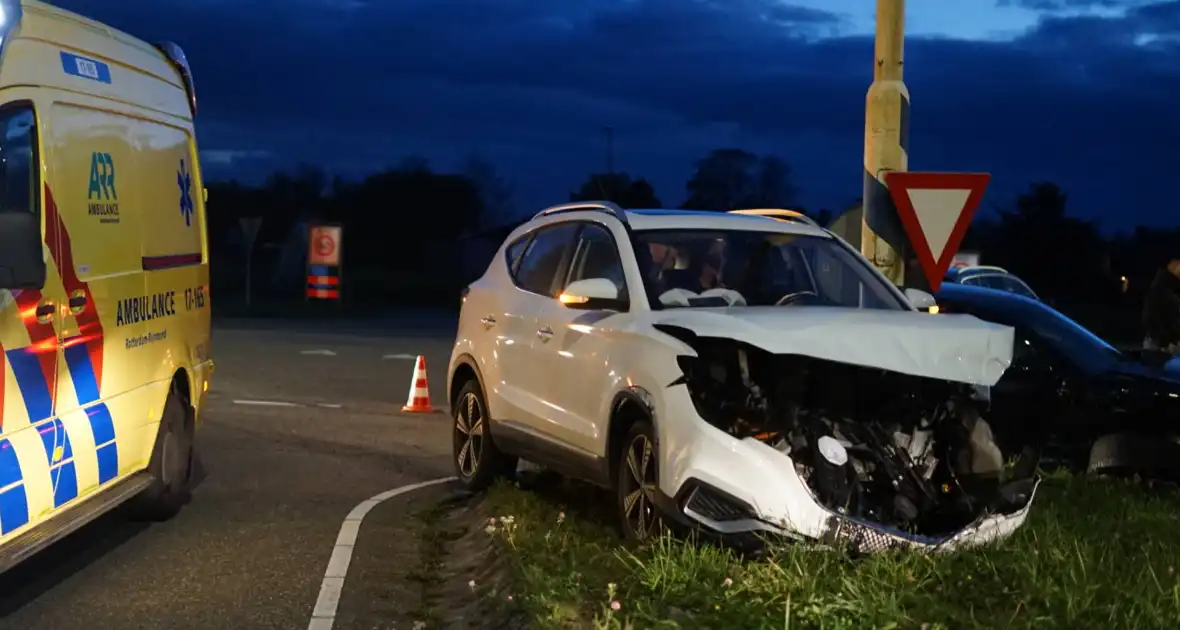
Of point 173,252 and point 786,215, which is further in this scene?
point 786,215

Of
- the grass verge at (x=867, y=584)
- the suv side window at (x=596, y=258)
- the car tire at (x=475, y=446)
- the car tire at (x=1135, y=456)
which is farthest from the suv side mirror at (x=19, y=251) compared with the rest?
the car tire at (x=1135, y=456)

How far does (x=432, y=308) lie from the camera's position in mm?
45906

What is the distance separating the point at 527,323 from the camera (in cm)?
848

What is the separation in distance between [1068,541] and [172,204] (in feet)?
18.2

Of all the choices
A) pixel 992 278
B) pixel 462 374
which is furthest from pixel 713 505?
pixel 992 278

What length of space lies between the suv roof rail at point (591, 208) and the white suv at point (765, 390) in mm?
18

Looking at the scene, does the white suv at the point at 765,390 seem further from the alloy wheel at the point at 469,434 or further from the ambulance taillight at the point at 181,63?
the ambulance taillight at the point at 181,63

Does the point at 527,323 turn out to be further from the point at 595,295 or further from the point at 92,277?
the point at 92,277

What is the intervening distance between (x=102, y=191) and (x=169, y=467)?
191 cm

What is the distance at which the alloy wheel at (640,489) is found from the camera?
6.81 meters

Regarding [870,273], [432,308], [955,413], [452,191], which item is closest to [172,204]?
[870,273]

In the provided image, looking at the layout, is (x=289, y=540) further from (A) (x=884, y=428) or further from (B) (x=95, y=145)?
(A) (x=884, y=428)

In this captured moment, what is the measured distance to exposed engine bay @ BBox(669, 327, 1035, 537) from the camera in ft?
20.9

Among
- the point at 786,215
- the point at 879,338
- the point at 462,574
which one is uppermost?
the point at 786,215
